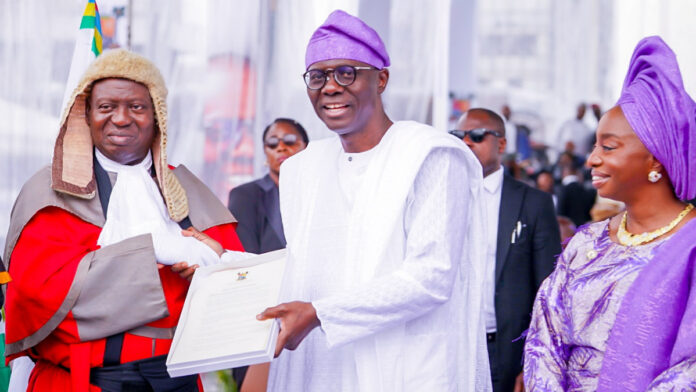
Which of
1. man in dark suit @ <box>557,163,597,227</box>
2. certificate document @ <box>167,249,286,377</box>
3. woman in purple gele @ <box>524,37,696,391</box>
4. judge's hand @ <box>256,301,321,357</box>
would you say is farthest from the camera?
man in dark suit @ <box>557,163,597,227</box>

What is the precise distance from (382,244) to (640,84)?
3.31 feet

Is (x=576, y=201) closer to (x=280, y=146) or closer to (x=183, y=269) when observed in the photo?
(x=280, y=146)

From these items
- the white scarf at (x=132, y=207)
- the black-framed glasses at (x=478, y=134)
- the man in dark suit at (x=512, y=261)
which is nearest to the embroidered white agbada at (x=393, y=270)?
the white scarf at (x=132, y=207)

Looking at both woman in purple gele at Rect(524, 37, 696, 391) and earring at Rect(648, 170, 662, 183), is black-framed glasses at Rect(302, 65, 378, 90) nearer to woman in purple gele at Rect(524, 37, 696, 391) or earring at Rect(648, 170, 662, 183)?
woman in purple gele at Rect(524, 37, 696, 391)

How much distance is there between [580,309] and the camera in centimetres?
275

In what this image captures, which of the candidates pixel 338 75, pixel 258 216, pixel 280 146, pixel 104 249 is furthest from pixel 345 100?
pixel 280 146

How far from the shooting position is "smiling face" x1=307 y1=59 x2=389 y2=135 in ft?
10.6

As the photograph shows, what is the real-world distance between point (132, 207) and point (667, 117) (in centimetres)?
188

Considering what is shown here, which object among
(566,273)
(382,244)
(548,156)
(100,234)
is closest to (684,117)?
(566,273)

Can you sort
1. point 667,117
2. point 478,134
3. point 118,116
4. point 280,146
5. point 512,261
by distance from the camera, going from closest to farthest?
point 667,117 → point 118,116 → point 512,261 → point 478,134 → point 280,146

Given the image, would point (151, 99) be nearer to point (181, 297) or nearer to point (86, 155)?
Result: point (86, 155)

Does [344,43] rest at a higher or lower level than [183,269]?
higher

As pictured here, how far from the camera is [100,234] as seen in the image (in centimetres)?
315

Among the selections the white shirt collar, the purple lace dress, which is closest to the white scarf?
the purple lace dress
